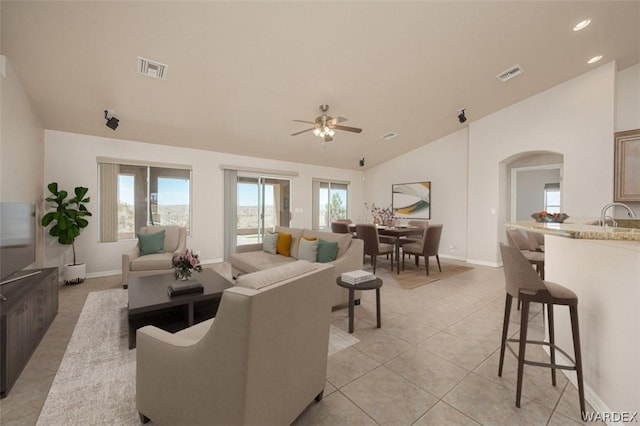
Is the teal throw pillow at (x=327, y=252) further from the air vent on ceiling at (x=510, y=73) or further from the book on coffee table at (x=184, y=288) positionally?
the air vent on ceiling at (x=510, y=73)

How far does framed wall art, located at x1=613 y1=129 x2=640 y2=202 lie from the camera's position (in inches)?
157

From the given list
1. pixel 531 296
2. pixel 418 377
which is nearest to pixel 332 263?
pixel 418 377

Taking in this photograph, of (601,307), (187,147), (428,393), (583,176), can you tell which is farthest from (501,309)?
(187,147)

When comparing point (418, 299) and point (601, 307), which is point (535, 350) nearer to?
point (601, 307)

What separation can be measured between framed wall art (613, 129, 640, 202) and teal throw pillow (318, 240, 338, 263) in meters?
4.49

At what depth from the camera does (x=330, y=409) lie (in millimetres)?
1621

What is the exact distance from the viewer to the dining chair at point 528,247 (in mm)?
3304

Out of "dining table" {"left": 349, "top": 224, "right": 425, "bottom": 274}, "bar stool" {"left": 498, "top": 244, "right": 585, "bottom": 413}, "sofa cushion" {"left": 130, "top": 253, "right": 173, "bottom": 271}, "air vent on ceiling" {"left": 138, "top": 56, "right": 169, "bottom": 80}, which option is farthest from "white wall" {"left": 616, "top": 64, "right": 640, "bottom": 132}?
"sofa cushion" {"left": 130, "top": 253, "right": 173, "bottom": 271}

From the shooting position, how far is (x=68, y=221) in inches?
157

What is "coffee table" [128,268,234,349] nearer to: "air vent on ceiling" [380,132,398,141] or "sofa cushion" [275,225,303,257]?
"sofa cushion" [275,225,303,257]

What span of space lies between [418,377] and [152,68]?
4.26 meters

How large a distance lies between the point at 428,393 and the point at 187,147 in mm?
5595

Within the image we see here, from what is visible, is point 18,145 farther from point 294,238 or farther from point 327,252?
point 327,252

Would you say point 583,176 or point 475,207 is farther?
point 475,207
